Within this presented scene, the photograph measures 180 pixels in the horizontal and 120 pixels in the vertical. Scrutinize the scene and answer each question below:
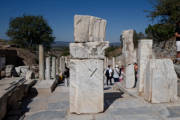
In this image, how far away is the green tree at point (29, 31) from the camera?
99.5ft

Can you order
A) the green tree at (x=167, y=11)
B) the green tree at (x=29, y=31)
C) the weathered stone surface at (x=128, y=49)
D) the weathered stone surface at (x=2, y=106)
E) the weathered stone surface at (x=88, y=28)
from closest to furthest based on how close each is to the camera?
the weathered stone surface at (x=88, y=28) → the weathered stone surface at (x=2, y=106) → the weathered stone surface at (x=128, y=49) → the green tree at (x=167, y=11) → the green tree at (x=29, y=31)

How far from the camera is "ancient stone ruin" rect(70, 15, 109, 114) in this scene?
303 centimetres

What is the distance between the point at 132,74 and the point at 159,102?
7.80ft

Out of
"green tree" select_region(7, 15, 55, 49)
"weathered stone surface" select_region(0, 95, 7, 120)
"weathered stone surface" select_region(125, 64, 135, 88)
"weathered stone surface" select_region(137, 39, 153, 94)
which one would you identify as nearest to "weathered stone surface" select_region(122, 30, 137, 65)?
"weathered stone surface" select_region(125, 64, 135, 88)

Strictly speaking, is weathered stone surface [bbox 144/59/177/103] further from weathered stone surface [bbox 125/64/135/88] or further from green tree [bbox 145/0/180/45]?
green tree [bbox 145/0/180/45]

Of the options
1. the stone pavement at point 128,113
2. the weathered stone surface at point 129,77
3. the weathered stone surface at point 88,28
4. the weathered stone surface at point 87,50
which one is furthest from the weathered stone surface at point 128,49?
the weathered stone surface at point 87,50

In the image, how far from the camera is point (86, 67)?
3025 mm

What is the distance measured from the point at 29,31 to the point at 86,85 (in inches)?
1197

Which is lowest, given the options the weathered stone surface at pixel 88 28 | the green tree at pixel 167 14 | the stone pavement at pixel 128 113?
the stone pavement at pixel 128 113

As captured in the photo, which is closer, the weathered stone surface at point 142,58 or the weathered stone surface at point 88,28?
the weathered stone surface at point 88,28

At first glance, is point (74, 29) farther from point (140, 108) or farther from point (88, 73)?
point (140, 108)

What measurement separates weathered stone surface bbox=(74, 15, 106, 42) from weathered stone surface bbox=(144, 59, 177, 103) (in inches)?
58.7

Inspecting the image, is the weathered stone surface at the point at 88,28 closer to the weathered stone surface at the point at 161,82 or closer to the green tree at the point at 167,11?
the weathered stone surface at the point at 161,82

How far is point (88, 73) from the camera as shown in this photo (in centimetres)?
304
